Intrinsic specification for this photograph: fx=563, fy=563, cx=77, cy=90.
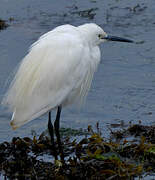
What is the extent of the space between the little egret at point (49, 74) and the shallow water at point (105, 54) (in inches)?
35.8

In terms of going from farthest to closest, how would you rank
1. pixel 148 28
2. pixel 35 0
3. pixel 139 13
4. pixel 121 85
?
1. pixel 35 0
2. pixel 139 13
3. pixel 148 28
4. pixel 121 85

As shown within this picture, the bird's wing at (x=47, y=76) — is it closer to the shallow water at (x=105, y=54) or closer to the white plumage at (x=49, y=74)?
the white plumage at (x=49, y=74)

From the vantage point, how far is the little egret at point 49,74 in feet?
16.8

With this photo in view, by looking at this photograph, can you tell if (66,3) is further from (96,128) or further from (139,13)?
(96,128)

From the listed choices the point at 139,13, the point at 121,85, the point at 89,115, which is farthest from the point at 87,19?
the point at 89,115

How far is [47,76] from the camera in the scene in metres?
5.15

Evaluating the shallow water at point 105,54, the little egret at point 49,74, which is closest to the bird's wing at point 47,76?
the little egret at point 49,74

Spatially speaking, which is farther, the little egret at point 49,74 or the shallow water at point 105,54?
the shallow water at point 105,54

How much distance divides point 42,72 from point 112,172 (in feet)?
3.62

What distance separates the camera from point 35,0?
10.7m

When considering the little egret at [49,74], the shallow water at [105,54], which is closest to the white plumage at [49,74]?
the little egret at [49,74]

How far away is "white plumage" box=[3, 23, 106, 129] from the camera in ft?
16.8

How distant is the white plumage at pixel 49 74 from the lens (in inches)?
202

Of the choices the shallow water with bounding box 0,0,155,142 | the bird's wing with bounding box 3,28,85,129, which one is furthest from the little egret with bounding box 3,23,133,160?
the shallow water with bounding box 0,0,155,142
